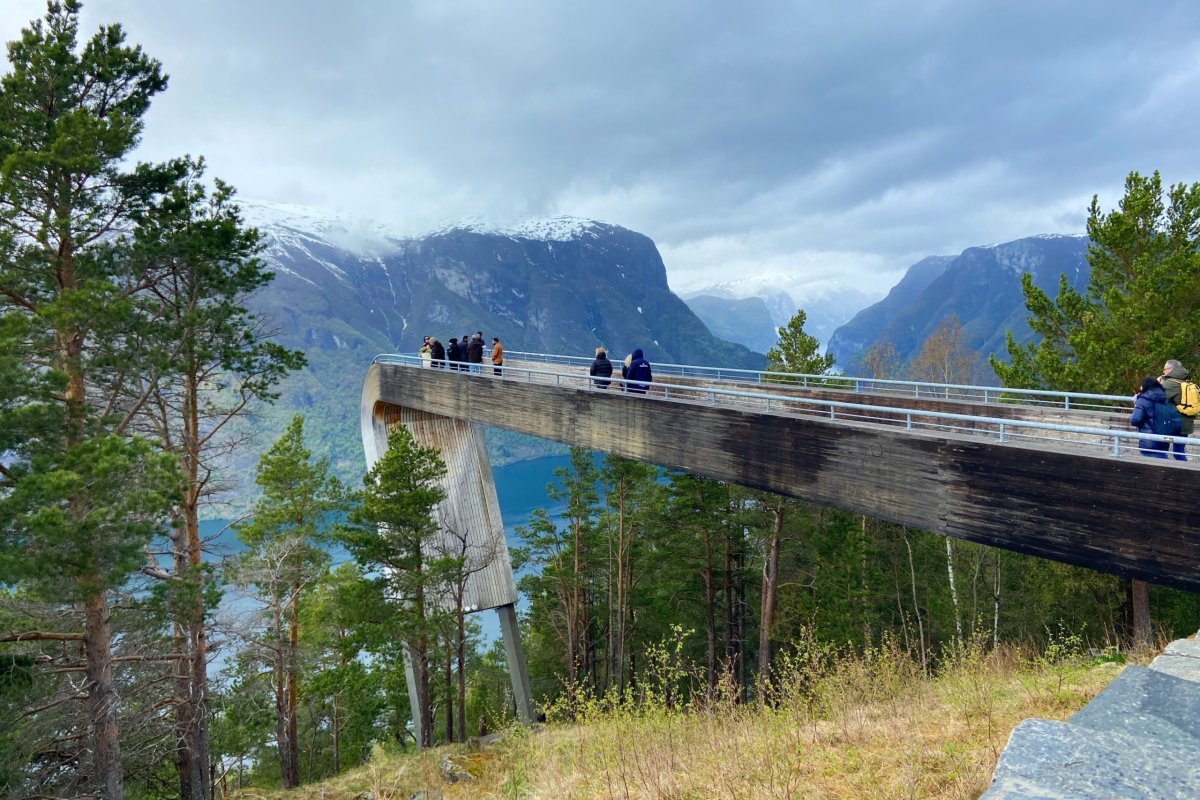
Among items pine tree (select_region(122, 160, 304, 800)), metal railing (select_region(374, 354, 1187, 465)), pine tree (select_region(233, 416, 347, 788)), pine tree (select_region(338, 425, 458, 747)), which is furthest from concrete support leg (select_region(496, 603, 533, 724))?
pine tree (select_region(122, 160, 304, 800))

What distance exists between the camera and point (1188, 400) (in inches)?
222

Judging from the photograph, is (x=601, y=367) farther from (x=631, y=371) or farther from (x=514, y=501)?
(x=514, y=501)

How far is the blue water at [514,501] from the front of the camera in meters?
60.9

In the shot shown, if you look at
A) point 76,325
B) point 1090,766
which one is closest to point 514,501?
point 76,325

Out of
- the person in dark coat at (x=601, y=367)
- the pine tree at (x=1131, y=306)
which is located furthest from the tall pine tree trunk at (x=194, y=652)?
the pine tree at (x=1131, y=306)

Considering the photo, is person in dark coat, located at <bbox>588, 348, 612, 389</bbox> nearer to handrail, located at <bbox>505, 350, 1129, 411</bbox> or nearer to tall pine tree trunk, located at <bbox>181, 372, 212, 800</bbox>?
handrail, located at <bbox>505, 350, 1129, 411</bbox>

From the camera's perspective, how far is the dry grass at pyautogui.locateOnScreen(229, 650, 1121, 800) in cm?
364

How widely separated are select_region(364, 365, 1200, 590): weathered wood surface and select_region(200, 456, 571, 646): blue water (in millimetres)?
36970

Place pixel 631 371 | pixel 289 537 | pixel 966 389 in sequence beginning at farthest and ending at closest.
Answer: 1. pixel 289 537
2. pixel 631 371
3. pixel 966 389

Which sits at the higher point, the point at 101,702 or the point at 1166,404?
the point at 1166,404

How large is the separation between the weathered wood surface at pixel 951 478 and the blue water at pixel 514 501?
37.0m

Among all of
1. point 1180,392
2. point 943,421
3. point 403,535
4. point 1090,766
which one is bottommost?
point 403,535

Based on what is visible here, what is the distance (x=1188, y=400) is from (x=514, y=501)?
89.9 m

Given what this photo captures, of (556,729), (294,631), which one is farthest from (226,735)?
(556,729)
